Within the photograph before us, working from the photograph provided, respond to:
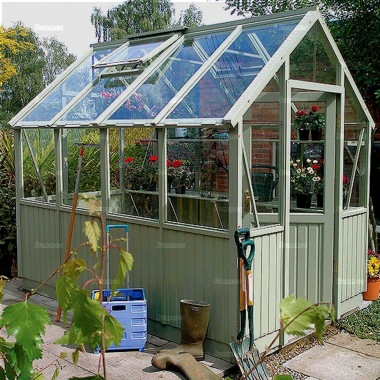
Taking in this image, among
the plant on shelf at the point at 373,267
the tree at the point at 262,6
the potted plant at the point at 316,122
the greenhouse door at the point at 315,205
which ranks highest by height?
the tree at the point at 262,6

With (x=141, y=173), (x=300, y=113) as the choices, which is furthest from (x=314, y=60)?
(x=141, y=173)

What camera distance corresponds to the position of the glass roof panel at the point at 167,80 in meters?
5.40

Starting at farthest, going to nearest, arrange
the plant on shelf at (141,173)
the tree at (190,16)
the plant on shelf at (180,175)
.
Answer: the tree at (190,16), the plant on shelf at (141,173), the plant on shelf at (180,175)

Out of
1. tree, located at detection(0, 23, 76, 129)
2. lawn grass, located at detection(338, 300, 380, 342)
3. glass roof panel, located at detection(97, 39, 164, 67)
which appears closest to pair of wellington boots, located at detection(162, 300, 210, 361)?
lawn grass, located at detection(338, 300, 380, 342)

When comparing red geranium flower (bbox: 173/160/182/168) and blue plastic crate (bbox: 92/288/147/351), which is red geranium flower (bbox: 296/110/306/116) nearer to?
red geranium flower (bbox: 173/160/182/168)

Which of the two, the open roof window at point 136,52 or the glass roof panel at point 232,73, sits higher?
the open roof window at point 136,52

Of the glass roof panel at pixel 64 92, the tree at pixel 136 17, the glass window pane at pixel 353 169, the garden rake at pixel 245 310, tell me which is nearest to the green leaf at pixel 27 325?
the garden rake at pixel 245 310

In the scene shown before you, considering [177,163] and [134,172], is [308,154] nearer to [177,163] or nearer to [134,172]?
[177,163]

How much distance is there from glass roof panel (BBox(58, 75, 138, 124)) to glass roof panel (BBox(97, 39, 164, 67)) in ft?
0.85

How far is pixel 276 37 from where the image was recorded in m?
5.18

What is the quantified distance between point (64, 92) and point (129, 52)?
92 cm

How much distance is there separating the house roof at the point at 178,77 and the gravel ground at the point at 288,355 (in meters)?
2.13

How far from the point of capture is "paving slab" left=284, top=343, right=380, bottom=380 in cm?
475

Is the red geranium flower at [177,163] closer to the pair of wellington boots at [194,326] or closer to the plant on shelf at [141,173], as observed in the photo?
the plant on shelf at [141,173]
